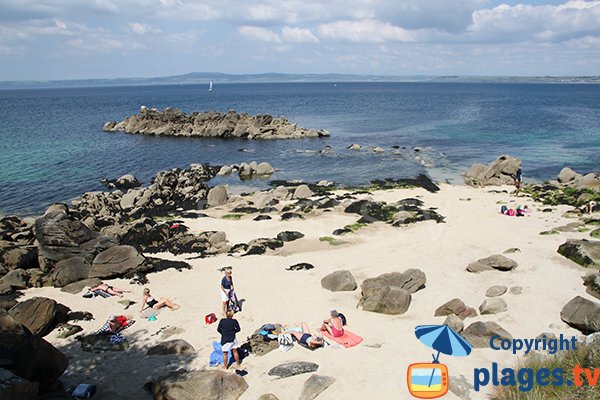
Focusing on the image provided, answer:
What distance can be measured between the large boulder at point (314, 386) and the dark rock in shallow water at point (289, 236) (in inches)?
555

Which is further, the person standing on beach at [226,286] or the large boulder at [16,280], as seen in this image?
the large boulder at [16,280]

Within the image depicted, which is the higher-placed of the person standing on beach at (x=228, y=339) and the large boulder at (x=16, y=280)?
the person standing on beach at (x=228, y=339)

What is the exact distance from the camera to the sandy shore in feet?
41.9

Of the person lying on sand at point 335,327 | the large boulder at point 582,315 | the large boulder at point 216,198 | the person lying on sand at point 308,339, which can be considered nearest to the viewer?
the person lying on sand at point 308,339

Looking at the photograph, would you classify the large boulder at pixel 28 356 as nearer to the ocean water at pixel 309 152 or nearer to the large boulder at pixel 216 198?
the large boulder at pixel 216 198

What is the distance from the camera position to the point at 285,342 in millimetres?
14203

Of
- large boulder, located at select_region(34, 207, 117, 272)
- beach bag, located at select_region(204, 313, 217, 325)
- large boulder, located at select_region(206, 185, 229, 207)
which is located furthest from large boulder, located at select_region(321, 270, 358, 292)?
large boulder, located at select_region(206, 185, 229, 207)

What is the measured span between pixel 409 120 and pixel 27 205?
8000cm

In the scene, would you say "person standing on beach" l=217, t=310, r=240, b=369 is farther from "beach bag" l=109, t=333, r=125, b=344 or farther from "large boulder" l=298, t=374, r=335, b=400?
"beach bag" l=109, t=333, r=125, b=344

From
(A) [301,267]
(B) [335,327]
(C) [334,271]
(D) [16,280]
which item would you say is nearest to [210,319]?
(B) [335,327]

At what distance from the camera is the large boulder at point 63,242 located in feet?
70.0

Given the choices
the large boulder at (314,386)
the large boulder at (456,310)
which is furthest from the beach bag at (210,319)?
the large boulder at (456,310)

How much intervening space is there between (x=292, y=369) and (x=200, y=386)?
8.79 feet

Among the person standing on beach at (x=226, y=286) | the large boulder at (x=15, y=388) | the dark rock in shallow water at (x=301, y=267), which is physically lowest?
the dark rock in shallow water at (x=301, y=267)
